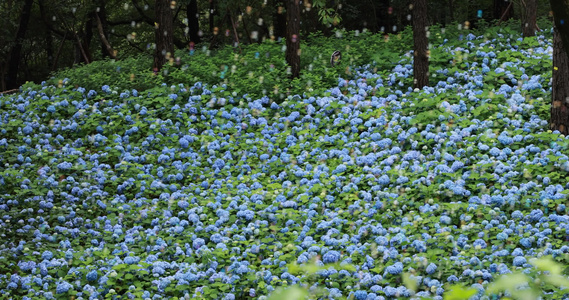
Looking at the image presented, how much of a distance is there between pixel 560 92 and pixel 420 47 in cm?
293

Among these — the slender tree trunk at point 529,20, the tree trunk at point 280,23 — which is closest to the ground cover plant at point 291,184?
the slender tree trunk at point 529,20

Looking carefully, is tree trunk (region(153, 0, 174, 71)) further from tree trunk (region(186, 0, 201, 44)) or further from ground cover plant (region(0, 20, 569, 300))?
tree trunk (region(186, 0, 201, 44))

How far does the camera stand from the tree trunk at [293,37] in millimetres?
11891

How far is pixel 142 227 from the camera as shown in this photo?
7.33m

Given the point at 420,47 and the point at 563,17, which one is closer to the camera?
the point at 563,17

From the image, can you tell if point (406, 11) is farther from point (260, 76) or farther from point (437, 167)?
point (437, 167)

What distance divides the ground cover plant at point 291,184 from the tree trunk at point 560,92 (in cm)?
33

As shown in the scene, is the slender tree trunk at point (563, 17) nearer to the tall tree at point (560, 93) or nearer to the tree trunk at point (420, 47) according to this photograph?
the tall tree at point (560, 93)

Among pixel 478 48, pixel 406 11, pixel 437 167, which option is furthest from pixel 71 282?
pixel 406 11

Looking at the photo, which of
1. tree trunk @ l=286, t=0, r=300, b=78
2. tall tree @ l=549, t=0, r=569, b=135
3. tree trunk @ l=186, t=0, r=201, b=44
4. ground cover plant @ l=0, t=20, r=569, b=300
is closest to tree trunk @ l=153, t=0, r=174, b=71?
ground cover plant @ l=0, t=20, r=569, b=300

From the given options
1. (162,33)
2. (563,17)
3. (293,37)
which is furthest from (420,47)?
(563,17)

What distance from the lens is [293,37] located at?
11914 mm

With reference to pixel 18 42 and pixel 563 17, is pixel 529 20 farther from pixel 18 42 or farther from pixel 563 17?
pixel 18 42

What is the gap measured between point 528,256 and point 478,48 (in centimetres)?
709
